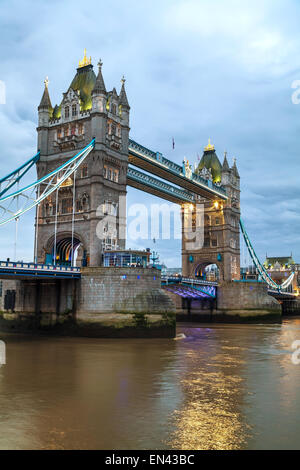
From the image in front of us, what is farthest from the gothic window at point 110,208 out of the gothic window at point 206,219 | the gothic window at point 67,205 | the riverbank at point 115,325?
the gothic window at point 206,219

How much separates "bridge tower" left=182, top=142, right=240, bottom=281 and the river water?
1655 inches

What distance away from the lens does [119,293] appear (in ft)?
109

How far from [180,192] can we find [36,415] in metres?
52.0

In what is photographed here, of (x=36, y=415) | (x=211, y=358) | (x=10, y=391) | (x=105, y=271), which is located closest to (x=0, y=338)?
(x=105, y=271)

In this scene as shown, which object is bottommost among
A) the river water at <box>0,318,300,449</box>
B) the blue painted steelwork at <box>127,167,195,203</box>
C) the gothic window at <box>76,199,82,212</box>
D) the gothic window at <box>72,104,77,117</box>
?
the river water at <box>0,318,300,449</box>

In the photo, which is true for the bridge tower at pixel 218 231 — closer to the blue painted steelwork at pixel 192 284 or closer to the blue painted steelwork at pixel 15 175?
the blue painted steelwork at pixel 192 284

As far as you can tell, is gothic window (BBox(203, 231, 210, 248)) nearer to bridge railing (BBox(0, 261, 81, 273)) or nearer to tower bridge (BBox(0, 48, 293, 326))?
tower bridge (BBox(0, 48, 293, 326))

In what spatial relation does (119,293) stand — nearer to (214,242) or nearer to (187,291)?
(187,291)

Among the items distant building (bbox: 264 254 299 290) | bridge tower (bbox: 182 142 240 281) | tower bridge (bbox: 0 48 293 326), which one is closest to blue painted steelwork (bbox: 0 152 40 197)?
tower bridge (bbox: 0 48 293 326)

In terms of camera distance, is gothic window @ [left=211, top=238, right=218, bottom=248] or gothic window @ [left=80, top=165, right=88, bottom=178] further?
gothic window @ [left=211, top=238, right=218, bottom=248]

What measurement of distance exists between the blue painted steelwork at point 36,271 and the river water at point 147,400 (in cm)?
633

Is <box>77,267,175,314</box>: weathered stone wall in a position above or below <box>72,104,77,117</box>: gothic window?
below

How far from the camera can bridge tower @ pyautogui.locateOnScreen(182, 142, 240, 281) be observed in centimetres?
6750

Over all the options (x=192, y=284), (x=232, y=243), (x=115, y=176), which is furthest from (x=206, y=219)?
(x=115, y=176)
